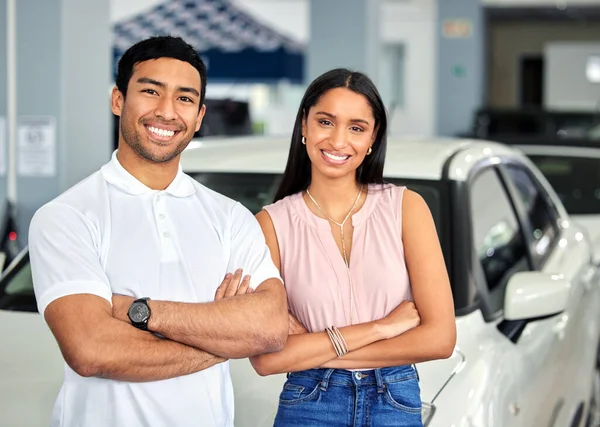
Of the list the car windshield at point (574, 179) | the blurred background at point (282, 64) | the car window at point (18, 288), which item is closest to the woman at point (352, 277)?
the car window at point (18, 288)

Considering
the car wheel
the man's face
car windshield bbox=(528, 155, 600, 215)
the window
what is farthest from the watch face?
the window

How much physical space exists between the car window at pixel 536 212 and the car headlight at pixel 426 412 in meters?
1.69

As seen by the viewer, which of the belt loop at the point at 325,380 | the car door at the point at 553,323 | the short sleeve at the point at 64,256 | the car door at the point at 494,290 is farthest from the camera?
the car door at the point at 553,323

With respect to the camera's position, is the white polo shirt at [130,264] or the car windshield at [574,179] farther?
the car windshield at [574,179]

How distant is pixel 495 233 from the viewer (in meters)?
4.02

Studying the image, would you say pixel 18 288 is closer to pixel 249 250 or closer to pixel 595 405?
pixel 249 250

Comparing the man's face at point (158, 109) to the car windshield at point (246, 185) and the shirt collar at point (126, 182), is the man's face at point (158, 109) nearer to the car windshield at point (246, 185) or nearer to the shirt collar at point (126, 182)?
the shirt collar at point (126, 182)

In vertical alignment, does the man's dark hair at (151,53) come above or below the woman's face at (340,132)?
above

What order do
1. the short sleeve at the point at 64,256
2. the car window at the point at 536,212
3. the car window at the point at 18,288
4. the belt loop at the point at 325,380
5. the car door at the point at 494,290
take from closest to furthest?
1. the short sleeve at the point at 64,256
2. the belt loop at the point at 325,380
3. the car door at the point at 494,290
4. the car window at the point at 18,288
5. the car window at the point at 536,212

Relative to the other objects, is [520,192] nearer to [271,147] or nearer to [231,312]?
[271,147]

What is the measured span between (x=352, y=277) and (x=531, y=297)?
962mm

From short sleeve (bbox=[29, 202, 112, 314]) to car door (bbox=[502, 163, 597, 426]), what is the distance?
1.73m

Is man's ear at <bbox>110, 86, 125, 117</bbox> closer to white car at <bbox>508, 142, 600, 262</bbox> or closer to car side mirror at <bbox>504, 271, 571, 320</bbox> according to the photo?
car side mirror at <bbox>504, 271, 571, 320</bbox>

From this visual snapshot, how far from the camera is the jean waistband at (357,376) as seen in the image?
2473 millimetres
